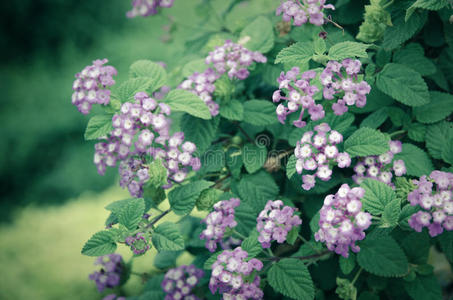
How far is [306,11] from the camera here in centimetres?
125

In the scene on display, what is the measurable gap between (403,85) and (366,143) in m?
0.24

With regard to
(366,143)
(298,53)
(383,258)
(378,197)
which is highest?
(298,53)

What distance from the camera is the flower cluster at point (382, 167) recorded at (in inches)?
49.4

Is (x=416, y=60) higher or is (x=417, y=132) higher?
(x=416, y=60)

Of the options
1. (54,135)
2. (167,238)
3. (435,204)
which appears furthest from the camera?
(54,135)

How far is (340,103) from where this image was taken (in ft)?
3.80

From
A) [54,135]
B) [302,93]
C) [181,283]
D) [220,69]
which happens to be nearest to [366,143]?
[302,93]

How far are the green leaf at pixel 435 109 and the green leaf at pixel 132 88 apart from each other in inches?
35.3

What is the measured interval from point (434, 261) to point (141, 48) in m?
3.35

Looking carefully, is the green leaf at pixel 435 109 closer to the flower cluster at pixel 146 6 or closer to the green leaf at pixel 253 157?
the green leaf at pixel 253 157

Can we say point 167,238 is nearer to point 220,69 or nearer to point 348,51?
point 220,69

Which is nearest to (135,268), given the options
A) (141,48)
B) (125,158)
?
(125,158)

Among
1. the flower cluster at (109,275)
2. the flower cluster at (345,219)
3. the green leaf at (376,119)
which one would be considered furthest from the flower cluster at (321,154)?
the flower cluster at (109,275)

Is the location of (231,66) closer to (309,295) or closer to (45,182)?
(309,295)
